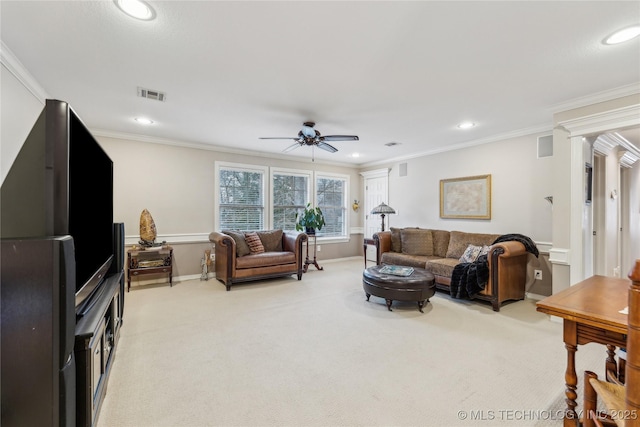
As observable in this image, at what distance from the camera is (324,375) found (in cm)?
208

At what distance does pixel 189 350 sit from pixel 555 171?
4.31 m

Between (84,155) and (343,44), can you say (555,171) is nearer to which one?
(343,44)

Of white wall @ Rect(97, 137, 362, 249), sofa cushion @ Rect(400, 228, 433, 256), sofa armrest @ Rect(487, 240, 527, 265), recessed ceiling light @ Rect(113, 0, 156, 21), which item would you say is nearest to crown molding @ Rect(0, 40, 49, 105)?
recessed ceiling light @ Rect(113, 0, 156, 21)

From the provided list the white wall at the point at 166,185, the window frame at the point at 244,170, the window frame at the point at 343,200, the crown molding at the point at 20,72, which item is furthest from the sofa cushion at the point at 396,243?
the crown molding at the point at 20,72

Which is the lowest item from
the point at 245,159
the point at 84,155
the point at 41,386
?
the point at 41,386

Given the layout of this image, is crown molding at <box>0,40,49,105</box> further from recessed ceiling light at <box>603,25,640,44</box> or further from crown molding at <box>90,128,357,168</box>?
recessed ceiling light at <box>603,25,640,44</box>

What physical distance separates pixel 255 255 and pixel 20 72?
3.34 m

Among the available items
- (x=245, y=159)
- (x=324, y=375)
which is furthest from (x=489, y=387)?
(x=245, y=159)

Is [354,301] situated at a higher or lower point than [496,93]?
lower

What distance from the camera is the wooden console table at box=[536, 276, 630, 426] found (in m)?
1.26

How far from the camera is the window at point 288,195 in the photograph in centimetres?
595

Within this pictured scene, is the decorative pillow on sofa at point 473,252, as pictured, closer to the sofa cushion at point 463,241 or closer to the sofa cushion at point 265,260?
the sofa cushion at point 463,241

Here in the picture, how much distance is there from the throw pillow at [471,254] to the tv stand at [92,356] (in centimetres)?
415

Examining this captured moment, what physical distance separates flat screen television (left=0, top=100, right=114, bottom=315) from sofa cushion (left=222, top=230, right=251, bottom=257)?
106 inches
